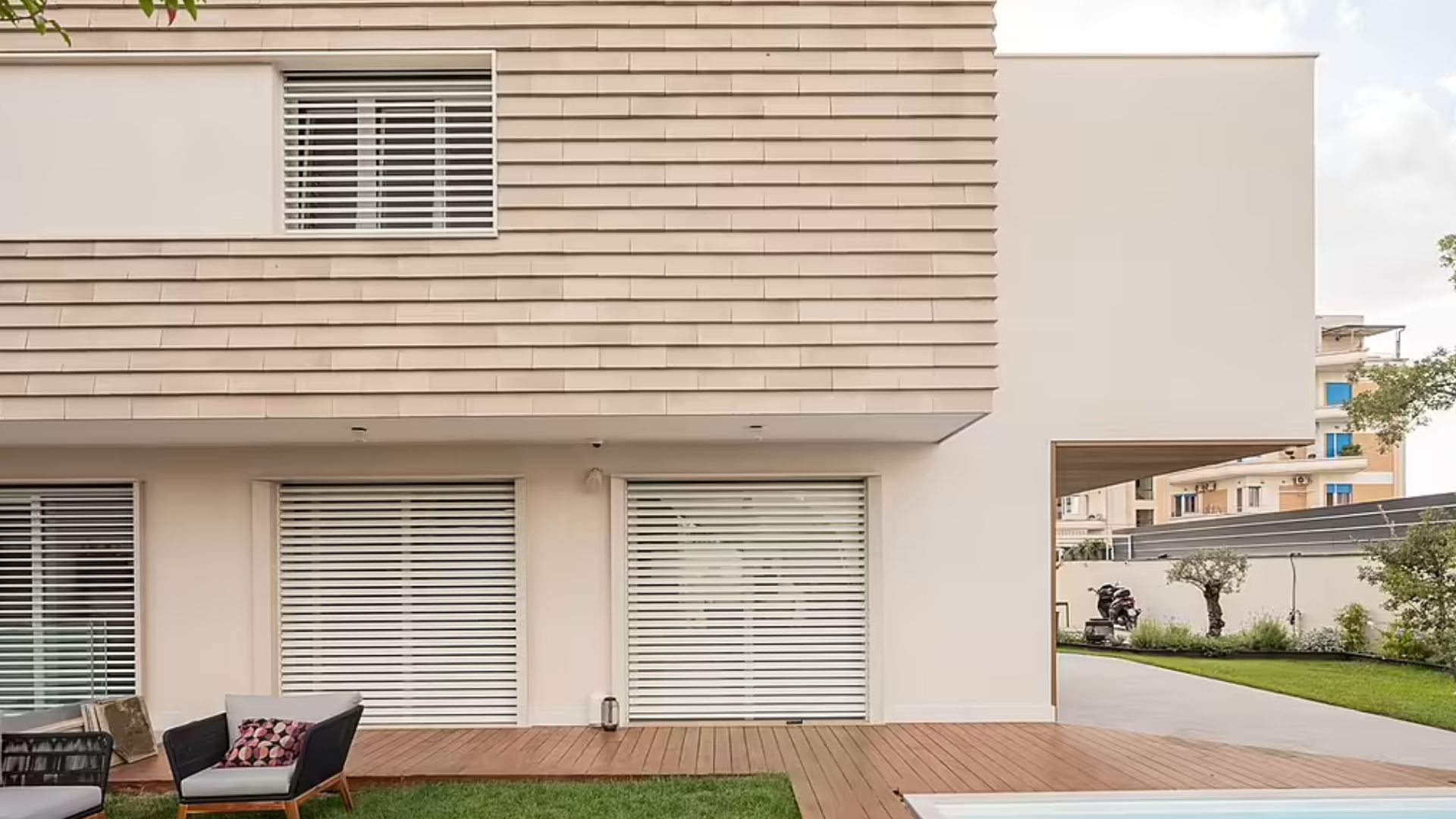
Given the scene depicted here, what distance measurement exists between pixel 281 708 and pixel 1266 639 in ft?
42.8

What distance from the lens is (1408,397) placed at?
9.80 m

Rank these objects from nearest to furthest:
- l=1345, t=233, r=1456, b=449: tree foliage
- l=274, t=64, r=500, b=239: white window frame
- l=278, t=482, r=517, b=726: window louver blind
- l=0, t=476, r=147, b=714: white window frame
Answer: l=274, t=64, r=500, b=239: white window frame → l=0, t=476, r=147, b=714: white window frame → l=278, t=482, r=517, b=726: window louver blind → l=1345, t=233, r=1456, b=449: tree foliage

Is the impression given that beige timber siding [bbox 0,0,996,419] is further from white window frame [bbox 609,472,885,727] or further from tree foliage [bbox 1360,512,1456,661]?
tree foliage [bbox 1360,512,1456,661]

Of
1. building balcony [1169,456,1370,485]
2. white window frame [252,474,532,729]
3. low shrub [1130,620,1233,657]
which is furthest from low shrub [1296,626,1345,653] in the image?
building balcony [1169,456,1370,485]

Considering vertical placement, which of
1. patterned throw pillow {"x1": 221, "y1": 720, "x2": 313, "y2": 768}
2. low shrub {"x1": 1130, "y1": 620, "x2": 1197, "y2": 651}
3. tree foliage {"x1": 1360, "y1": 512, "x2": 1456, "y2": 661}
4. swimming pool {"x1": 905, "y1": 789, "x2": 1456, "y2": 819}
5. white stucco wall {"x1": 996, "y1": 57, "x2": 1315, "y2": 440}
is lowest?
low shrub {"x1": 1130, "y1": 620, "x2": 1197, "y2": 651}

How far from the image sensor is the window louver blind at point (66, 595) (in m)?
8.02

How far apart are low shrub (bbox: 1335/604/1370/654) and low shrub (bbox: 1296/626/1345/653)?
63 millimetres

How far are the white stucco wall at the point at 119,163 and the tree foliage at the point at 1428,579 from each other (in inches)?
379

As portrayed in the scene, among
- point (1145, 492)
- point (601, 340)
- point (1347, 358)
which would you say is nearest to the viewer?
point (601, 340)

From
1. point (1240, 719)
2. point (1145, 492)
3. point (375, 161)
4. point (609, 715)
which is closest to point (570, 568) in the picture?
point (609, 715)

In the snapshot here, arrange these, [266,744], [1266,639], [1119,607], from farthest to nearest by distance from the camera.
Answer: [1119,607] → [1266,639] → [266,744]

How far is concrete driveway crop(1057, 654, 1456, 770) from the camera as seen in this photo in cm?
761

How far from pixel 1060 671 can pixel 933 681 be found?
509 cm

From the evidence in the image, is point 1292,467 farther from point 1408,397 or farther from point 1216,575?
point 1408,397
